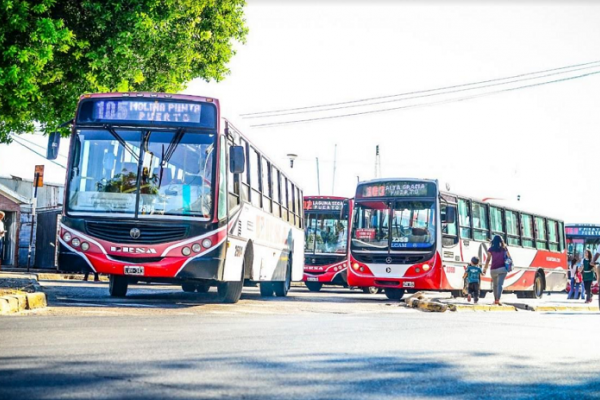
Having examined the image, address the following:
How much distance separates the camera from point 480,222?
2581 cm

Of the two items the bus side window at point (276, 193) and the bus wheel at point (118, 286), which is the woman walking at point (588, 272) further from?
the bus wheel at point (118, 286)

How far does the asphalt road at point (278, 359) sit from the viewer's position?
5660mm

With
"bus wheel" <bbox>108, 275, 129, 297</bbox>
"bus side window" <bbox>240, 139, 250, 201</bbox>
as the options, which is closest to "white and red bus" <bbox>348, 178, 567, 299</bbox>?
"bus side window" <bbox>240, 139, 250, 201</bbox>

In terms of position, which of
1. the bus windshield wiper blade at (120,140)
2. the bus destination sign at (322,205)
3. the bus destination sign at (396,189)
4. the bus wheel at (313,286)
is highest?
the bus destination sign at (322,205)

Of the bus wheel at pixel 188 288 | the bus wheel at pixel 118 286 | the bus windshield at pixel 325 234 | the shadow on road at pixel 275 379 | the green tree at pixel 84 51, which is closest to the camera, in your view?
the shadow on road at pixel 275 379

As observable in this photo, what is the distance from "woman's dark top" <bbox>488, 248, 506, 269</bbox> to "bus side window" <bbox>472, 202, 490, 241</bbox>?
4.58 metres

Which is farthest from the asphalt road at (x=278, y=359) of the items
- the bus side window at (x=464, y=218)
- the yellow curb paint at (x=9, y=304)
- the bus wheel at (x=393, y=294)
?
the bus wheel at (x=393, y=294)

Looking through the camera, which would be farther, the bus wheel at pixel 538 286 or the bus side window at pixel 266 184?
the bus wheel at pixel 538 286

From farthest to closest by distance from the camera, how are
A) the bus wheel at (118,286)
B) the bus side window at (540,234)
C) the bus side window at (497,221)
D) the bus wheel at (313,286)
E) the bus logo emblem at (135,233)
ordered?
the bus wheel at (313,286) < the bus side window at (540,234) < the bus side window at (497,221) < the bus wheel at (118,286) < the bus logo emblem at (135,233)

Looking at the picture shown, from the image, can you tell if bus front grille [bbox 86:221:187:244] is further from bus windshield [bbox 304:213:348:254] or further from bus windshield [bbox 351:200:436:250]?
bus windshield [bbox 304:213:348:254]

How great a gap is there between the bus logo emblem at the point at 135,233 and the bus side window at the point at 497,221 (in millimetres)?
15548

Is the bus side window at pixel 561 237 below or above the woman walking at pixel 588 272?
above

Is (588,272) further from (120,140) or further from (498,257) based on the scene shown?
(120,140)

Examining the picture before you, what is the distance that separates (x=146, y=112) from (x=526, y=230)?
1922cm
